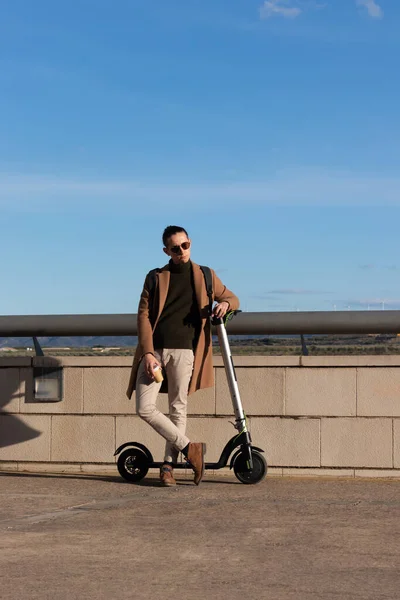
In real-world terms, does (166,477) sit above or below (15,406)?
below

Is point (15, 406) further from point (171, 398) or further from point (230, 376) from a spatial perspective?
point (230, 376)

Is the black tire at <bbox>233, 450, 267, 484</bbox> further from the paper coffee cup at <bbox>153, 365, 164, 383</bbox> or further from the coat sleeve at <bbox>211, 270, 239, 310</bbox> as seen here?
the coat sleeve at <bbox>211, 270, 239, 310</bbox>

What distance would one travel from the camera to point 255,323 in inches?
353

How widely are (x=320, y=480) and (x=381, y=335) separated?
4.19ft

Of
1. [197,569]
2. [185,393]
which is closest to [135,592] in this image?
[197,569]

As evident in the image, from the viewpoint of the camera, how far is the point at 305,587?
4734 mm

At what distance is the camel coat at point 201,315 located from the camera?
8.10 m

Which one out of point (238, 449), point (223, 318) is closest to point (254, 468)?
point (238, 449)

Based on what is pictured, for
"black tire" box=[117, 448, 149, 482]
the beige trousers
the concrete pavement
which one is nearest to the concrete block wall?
the concrete pavement

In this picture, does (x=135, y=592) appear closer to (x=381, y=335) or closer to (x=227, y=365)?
(x=227, y=365)

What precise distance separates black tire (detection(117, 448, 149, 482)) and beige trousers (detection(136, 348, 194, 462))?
0.94 feet

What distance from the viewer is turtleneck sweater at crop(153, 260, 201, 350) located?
8195 mm

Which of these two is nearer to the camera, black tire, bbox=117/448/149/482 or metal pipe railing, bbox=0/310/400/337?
black tire, bbox=117/448/149/482

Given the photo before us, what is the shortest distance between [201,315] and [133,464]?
1299mm
